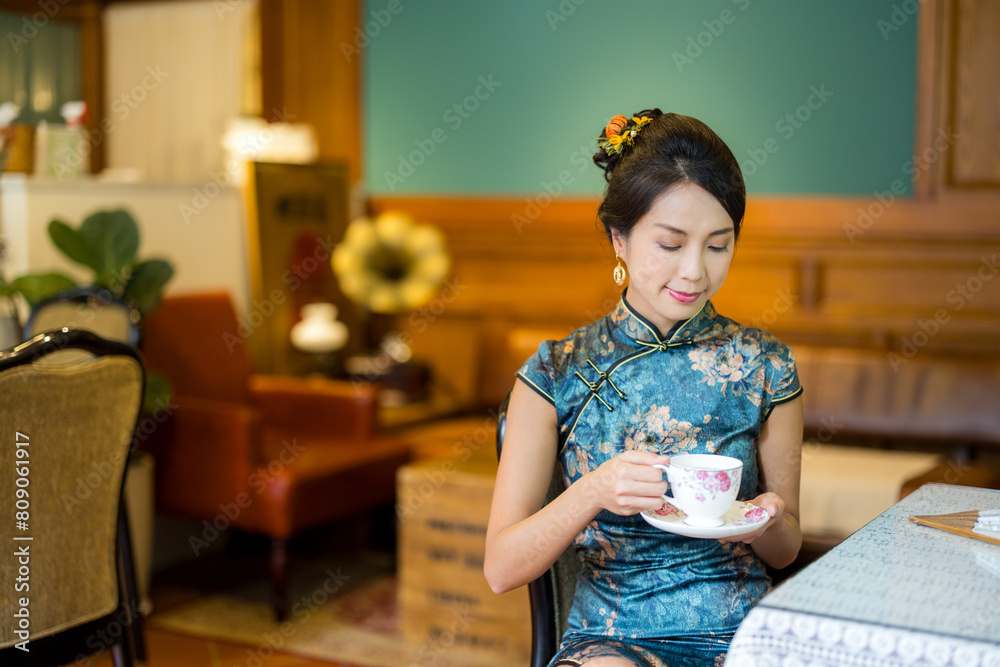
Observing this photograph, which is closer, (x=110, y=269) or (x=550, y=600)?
(x=550, y=600)

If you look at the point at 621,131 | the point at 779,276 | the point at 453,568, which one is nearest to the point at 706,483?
the point at 621,131

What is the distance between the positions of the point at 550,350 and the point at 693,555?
0.38 meters

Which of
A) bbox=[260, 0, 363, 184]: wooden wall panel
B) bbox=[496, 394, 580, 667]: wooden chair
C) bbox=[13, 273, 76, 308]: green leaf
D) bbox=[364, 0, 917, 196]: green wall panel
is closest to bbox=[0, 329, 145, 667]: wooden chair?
bbox=[496, 394, 580, 667]: wooden chair

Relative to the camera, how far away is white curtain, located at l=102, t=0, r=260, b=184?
5762 millimetres

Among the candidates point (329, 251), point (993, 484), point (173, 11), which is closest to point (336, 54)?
point (329, 251)

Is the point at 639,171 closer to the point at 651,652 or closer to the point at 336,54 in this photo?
the point at 651,652

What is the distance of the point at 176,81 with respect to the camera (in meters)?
6.00

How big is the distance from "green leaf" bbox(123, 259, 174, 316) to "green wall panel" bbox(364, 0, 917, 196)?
194 centimetres

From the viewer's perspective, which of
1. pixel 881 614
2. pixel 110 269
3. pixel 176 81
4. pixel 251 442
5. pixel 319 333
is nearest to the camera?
pixel 881 614

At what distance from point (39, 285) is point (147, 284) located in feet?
1.04

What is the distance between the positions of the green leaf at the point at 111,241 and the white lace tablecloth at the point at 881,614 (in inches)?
97.8

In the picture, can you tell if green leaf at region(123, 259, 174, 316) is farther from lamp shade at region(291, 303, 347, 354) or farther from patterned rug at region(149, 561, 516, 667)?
lamp shade at region(291, 303, 347, 354)

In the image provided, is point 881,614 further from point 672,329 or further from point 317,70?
point 317,70

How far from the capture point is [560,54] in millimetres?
4480
